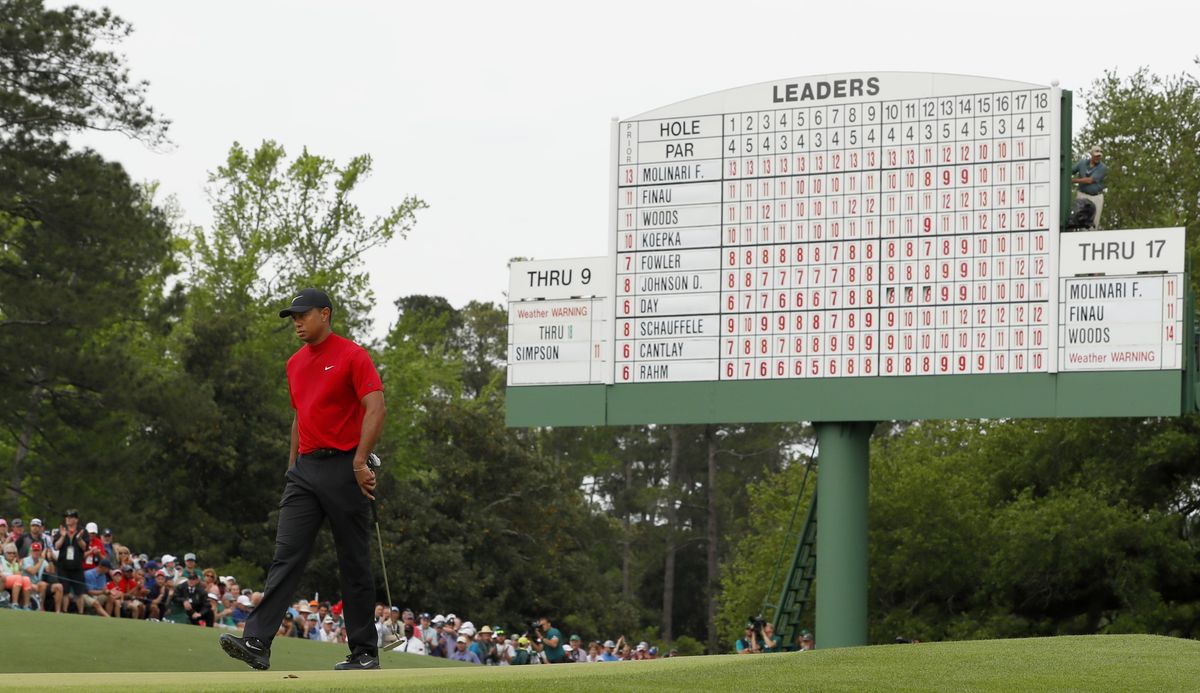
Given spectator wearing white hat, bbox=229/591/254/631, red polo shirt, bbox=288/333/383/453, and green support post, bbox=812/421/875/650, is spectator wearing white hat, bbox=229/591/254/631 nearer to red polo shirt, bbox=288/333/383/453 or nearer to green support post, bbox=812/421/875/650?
green support post, bbox=812/421/875/650

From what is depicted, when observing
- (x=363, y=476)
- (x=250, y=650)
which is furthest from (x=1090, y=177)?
(x=250, y=650)

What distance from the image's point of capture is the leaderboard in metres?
21.1

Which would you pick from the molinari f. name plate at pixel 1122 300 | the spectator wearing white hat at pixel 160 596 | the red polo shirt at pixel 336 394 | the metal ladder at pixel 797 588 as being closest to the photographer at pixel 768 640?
the metal ladder at pixel 797 588

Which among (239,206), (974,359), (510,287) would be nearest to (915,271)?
(974,359)

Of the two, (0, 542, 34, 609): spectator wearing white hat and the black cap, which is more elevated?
the black cap

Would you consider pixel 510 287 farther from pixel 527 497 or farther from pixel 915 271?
pixel 527 497

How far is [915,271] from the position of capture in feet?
70.6

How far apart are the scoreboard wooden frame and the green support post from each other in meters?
1.10

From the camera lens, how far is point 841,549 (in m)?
22.8

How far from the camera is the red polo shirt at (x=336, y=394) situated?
353 inches

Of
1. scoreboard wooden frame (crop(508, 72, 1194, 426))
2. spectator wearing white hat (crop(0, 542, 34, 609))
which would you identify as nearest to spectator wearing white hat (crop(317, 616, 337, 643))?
scoreboard wooden frame (crop(508, 72, 1194, 426))

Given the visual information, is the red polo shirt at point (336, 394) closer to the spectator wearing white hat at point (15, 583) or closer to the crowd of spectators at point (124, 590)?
the crowd of spectators at point (124, 590)

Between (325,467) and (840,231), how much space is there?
45.1 feet

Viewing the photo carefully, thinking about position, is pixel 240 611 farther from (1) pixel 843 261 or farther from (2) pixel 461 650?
(1) pixel 843 261
